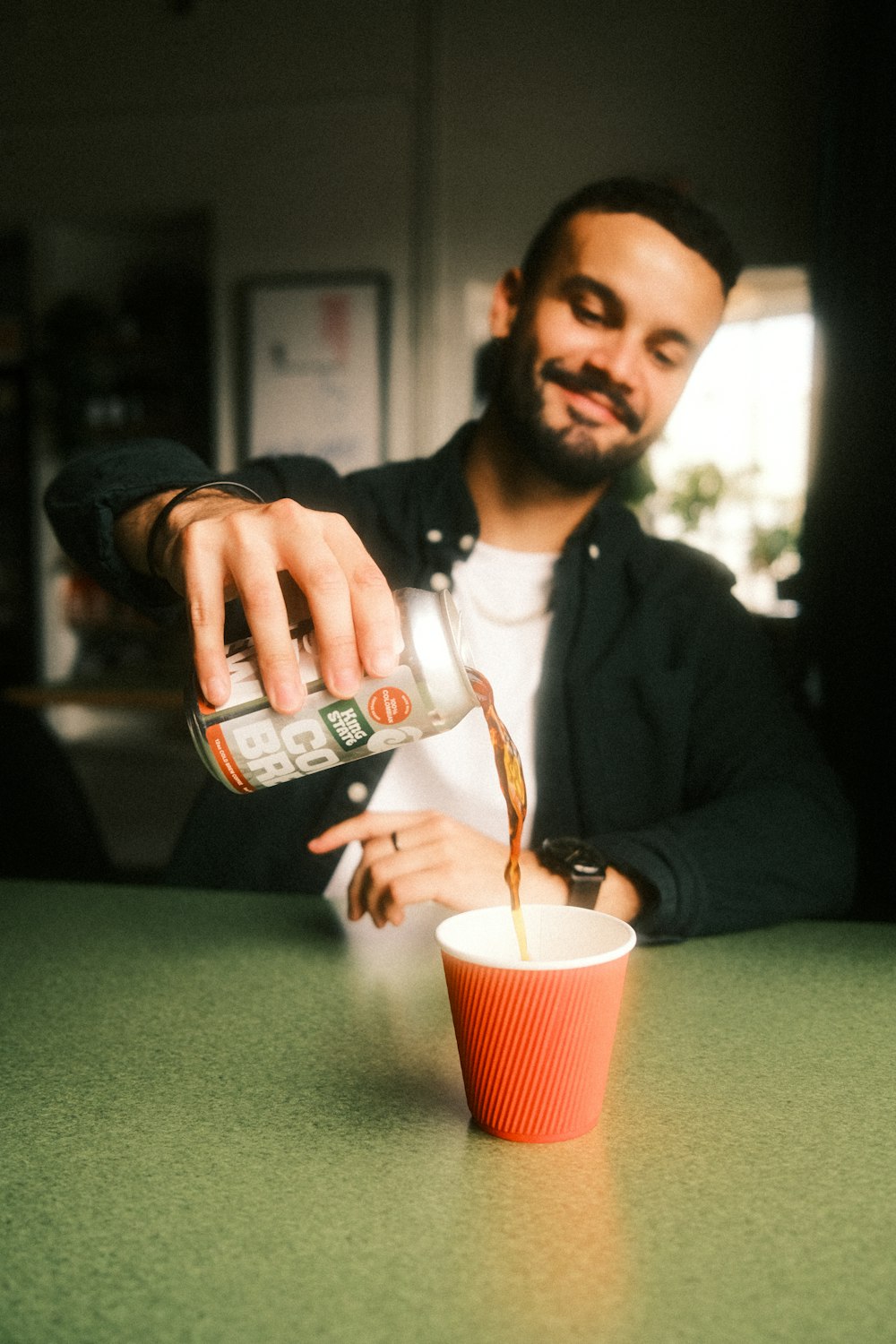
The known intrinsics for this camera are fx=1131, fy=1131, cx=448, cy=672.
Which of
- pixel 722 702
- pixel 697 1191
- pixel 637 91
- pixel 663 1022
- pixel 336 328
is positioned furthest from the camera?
pixel 336 328

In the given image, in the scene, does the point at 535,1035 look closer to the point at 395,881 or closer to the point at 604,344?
the point at 395,881

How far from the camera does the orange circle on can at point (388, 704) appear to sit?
0.66 metres

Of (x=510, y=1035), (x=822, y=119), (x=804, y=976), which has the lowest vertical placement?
(x=804, y=976)

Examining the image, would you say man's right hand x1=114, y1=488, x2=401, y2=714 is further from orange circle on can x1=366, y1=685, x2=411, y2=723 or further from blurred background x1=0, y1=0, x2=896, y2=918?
blurred background x1=0, y1=0, x2=896, y2=918

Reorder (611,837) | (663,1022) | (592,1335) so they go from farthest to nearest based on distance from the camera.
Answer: (611,837), (663,1022), (592,1335)

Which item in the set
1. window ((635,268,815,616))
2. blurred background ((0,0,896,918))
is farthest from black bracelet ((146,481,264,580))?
window ((635,268,815,616))

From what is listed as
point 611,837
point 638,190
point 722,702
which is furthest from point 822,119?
point 611,837

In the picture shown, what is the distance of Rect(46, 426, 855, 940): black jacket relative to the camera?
3.40 feet

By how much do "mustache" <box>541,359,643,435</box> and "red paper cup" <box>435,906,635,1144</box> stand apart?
0.91 metres

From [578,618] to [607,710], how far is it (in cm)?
12

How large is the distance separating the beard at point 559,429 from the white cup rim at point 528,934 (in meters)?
0.85

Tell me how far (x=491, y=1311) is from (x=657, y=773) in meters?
0.92

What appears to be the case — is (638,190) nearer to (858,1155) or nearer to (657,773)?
(657,773)

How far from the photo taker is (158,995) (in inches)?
30.9
